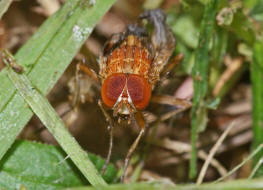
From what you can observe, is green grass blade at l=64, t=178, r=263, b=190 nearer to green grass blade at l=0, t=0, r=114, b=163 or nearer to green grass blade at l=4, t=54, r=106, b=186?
green grass blade at l=4, t=54, r=106, b=186

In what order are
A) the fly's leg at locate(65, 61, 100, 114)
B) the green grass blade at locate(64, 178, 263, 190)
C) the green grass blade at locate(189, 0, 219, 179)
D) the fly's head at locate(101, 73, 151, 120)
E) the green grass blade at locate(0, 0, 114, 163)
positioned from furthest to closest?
the fly's leg at locate(65, 61, 100, 114) < the green grass blade at locate(189, 0, 219, 179) < the fly's head at locate(101, 73, 151, 120) < the green grass blade at locate(0, 0, 114, 163) < the green grass blade at locate(64, 178, 263, 190)

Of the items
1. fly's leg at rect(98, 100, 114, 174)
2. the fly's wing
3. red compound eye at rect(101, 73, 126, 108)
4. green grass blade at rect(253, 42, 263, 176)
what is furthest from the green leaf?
green grass blade at rect(253, 42, 263, 176)

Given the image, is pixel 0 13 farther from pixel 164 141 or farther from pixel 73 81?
pixel 164 141

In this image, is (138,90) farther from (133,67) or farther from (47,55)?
(47,55)

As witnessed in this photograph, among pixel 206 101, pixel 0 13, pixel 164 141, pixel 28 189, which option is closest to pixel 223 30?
pixel 206 101

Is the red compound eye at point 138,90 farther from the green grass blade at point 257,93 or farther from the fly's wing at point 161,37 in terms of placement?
the green grass blade at point 257,93

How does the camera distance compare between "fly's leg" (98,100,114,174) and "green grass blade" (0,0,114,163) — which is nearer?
"green grass blade" (0,0,114,163)
